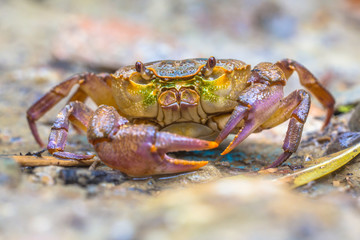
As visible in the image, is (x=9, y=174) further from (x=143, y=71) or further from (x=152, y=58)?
(x=152, y=58)

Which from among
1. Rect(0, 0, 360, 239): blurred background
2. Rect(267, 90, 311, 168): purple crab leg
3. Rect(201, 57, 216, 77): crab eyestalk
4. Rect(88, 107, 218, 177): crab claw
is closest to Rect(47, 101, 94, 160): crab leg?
Rect(88, 107, 218, 177): crab claw

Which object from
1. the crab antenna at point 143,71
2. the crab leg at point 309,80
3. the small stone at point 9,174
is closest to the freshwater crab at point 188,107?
the crab antenna at point 143,71

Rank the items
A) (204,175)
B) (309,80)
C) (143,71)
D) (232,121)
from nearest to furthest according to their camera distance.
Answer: (204,175), (232,121), (143,71), (309,80)

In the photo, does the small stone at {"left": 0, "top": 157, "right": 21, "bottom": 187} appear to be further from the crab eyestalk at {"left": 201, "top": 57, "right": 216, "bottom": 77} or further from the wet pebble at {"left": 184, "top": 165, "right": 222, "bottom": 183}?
the crab eyestalk at {"left": 201, "top": 57, "right": 216, "bottom": 77}

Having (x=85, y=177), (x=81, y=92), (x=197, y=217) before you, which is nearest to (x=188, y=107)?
(x=85, y=177)

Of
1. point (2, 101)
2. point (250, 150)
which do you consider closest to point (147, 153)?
point (250, 150)

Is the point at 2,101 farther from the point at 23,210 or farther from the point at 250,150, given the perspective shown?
the point at 23,210

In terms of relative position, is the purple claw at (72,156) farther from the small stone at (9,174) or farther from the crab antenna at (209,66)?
the crab antenna at (209,66)
